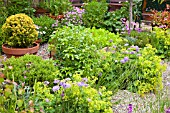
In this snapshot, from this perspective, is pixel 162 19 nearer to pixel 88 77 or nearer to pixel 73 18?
pixel 73 18

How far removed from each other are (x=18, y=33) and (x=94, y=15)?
229 centimetres

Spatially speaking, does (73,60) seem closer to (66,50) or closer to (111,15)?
(66,50)

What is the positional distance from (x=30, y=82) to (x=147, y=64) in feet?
5.20

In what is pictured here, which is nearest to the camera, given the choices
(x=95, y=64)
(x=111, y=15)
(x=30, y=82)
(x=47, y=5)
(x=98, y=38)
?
(x=30, y=82)

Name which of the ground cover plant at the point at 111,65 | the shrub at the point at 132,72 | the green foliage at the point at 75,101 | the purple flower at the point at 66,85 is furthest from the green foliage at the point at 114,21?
the purple flower at the point at 66,85

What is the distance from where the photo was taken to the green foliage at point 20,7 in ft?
24.1

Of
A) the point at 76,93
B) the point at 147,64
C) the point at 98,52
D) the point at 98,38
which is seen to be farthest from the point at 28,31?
the point at 76,93

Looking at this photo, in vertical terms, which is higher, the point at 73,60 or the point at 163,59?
the point at 73,60

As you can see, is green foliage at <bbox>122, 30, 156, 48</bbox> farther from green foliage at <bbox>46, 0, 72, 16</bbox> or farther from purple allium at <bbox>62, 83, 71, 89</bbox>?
purple allium at <bbox>62, 83, 71, 89</bbox>

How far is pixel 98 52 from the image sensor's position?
4.33m

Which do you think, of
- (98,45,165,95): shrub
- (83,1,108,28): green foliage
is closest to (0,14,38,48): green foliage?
(98,45,165,95): shrub

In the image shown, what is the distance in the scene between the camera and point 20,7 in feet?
24.4

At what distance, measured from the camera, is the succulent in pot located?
206 inches

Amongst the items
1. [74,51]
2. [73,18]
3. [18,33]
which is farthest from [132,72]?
[73,18]
